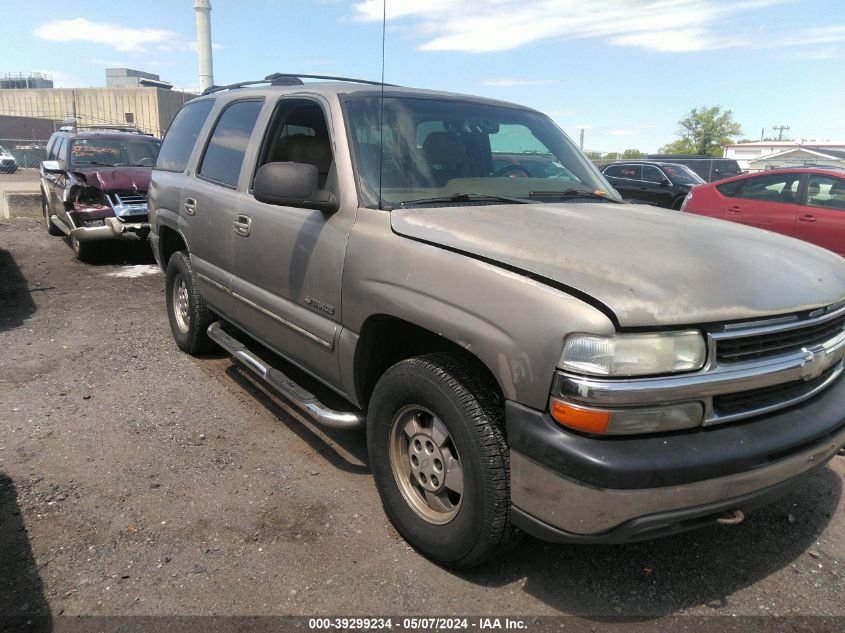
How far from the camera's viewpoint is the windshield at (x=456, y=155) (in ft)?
9.78

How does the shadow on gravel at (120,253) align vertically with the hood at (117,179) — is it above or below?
below

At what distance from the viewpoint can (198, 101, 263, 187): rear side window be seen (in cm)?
398


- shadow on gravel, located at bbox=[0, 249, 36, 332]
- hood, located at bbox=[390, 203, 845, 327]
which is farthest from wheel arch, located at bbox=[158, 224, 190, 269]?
hood, located at bbox=[390, 203, 845, 327]

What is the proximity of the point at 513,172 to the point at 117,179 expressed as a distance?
745 centimetres

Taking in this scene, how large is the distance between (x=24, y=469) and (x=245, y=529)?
1397 mm

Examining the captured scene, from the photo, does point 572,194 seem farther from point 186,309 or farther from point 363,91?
point 186,309

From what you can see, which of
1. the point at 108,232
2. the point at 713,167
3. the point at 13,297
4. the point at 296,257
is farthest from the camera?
the point at 713,167

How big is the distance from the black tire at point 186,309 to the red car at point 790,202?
300 inches

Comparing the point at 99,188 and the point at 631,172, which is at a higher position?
the point at 631,172

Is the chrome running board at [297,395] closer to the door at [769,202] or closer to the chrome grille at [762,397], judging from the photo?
the chrome grille at [762,397]

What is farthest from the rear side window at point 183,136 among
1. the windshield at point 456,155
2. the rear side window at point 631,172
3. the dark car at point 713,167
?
the dark car at point 713,167

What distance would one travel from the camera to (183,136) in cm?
509

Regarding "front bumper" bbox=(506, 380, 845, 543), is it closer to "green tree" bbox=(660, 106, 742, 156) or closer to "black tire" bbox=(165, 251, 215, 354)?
"black tire" bbox=(165, 251, 215, 354)

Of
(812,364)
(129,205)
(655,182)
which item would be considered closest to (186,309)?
(812,364)
